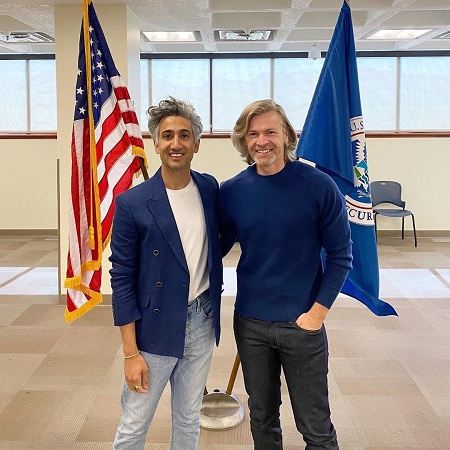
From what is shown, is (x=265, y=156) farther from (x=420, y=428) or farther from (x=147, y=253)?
(x=420, y=428)

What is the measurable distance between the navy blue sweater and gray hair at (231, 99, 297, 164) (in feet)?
0.23

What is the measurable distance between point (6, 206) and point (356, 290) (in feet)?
23.1

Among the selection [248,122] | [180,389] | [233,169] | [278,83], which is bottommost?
[180,389]

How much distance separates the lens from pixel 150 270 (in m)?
1.92

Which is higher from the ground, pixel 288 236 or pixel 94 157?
pixel 94 157

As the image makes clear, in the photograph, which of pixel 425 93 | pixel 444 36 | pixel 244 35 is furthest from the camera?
pixel 425 93

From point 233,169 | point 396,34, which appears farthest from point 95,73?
point 396,34

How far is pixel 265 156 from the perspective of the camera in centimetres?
196

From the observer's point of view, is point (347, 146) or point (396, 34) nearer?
point (347, 146)

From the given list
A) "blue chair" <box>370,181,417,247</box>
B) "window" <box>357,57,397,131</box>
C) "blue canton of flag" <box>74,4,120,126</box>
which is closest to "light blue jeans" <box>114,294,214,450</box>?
"blue canton of flag" <box>74,4,120,126</box>

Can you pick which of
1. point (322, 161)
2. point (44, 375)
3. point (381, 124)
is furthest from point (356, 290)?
point (381, 124)

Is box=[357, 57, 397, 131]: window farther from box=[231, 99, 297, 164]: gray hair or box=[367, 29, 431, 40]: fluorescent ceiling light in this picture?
box=[231, 99, 297, 164]: gray hair

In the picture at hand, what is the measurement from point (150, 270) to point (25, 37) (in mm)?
6309

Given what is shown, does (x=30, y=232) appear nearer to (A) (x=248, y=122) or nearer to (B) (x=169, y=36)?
(B) (x=169, y=36)
